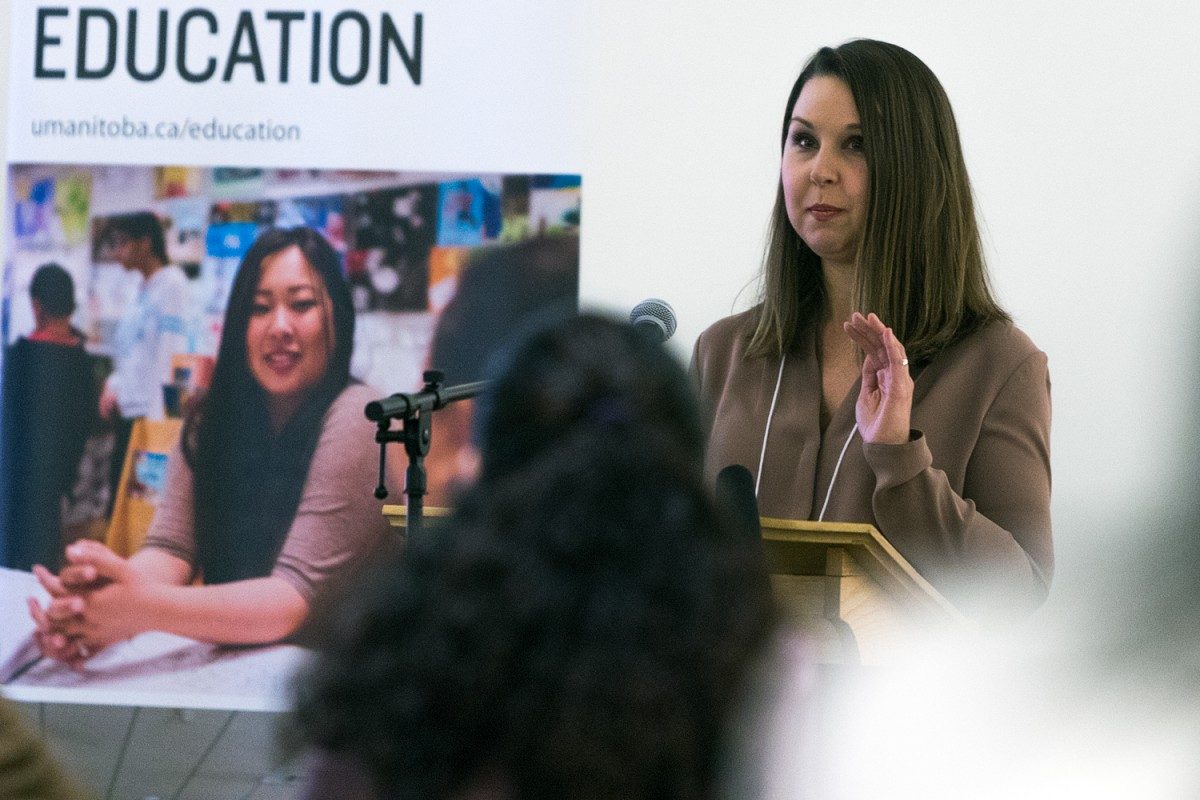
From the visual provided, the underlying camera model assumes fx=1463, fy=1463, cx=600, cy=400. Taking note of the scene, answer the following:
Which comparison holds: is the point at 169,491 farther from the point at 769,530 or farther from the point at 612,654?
the point at 612,654

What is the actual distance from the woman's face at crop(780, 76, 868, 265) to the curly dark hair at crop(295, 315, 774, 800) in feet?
6.38

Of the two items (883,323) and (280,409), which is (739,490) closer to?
(883,323)

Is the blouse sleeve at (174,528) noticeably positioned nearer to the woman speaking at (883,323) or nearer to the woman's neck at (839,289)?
the woman speaking at (883,323)

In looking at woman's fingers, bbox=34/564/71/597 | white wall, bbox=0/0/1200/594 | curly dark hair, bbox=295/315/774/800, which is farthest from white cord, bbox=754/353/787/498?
woman's fingers, bbox=34/564/71/597

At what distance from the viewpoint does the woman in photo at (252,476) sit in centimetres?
414

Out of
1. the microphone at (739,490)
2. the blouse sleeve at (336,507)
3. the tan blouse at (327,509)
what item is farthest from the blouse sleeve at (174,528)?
the microphone at (739,490)

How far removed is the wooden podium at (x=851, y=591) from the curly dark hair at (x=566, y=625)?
109 cm

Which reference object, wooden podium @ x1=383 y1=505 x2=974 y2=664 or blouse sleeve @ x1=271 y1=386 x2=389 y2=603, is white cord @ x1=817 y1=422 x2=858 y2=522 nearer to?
wooden podium @ x1=383 y1=505 x2=974 y2=664

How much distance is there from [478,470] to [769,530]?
115cm

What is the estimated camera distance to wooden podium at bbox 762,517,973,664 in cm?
179

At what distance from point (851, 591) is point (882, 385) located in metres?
0.40

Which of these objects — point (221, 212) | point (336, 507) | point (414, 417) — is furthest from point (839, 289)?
point (221, 212)

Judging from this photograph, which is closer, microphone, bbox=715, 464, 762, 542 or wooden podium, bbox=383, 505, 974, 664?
microphone, bbox=715, 464, 762, 542

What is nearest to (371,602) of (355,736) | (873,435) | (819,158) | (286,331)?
(355,736)
